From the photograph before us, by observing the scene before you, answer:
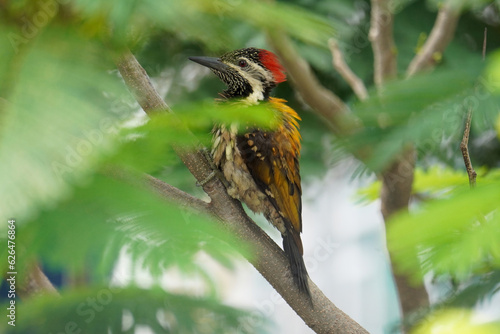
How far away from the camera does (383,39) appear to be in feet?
4.09

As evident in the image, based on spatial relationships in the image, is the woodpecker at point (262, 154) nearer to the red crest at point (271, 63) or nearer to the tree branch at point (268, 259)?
the red crest at point (271, 63)

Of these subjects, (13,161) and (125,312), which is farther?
(125,312)

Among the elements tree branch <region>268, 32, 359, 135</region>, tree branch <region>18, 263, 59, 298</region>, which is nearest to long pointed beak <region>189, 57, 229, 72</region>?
tree branch <region>268, 32, 359, 135</region>

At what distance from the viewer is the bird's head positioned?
110 cm

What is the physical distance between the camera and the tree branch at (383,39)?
1.22 metres

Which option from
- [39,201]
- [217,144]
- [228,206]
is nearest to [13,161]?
[39,201]

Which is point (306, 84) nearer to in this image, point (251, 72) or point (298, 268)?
point (251, 72)

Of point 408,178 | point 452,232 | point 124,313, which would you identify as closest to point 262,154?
point 408,178

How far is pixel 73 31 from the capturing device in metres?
0.30

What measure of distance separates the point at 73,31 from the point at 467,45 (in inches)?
64.1

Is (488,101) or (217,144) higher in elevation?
(488,101)

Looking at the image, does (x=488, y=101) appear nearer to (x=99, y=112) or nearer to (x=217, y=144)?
(x=99, y=112)

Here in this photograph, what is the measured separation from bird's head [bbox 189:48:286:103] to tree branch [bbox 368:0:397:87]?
24 centimetres

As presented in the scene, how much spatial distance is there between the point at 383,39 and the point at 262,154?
44cm
